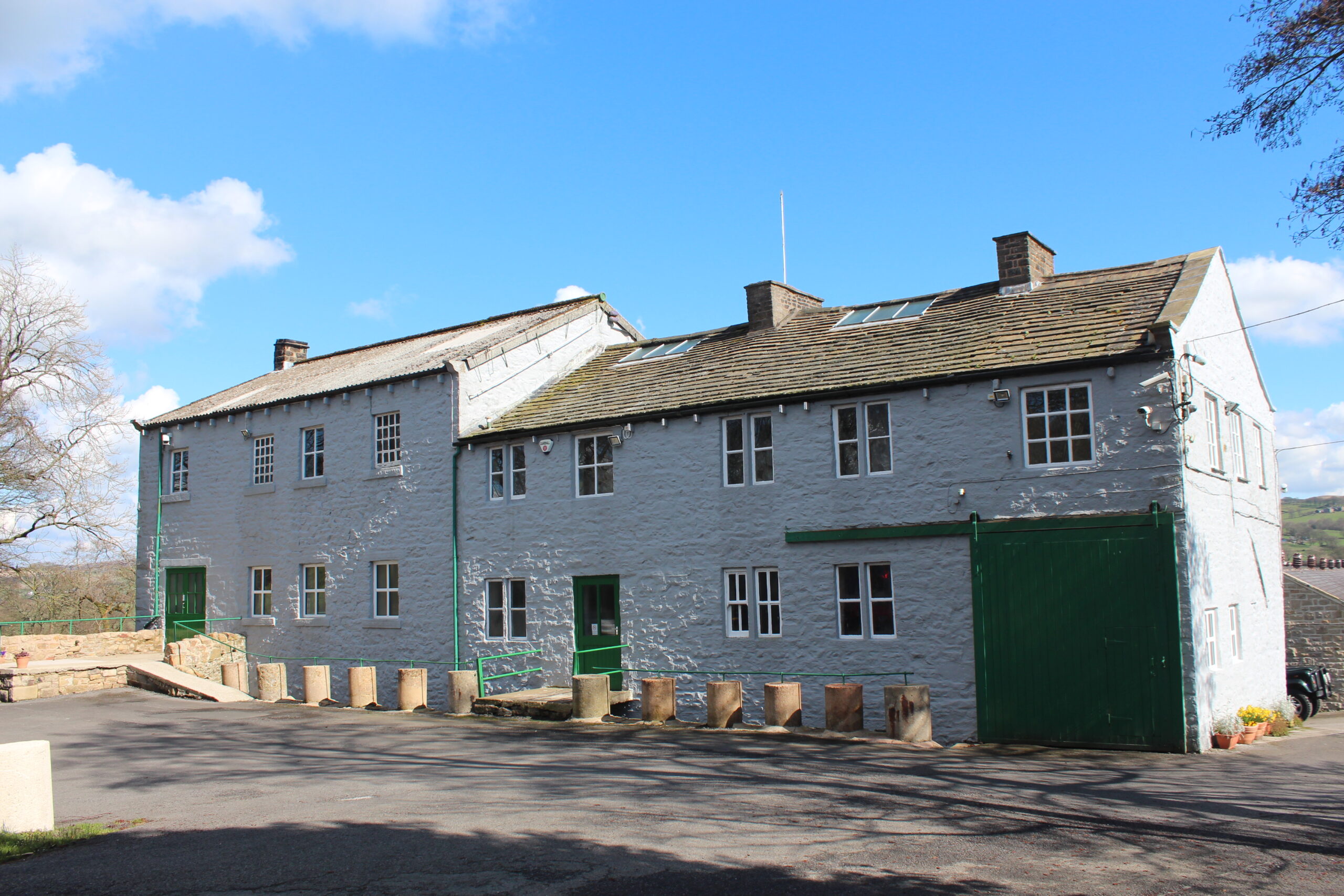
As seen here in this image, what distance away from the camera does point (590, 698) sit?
53.3ft

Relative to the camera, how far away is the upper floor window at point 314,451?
23516mm

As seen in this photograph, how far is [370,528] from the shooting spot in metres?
22.1

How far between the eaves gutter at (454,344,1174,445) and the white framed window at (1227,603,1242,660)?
4857 mm

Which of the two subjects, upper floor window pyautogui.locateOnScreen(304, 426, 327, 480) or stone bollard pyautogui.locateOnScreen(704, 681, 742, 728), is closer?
stone bollard pyautogui.locateOnScreen(704, 681, 742, 728)

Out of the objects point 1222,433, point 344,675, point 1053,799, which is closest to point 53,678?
point 344,675

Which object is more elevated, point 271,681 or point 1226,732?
point 271,681

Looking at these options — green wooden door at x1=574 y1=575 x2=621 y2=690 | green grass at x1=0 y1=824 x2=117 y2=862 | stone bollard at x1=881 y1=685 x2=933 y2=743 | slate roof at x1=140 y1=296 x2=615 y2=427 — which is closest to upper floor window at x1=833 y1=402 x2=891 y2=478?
stone bollard at x1=881 y1=685 x2=933 y2=743

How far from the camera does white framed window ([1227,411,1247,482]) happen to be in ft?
56.5

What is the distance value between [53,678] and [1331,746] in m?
23.2

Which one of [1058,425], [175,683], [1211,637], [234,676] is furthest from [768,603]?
[234,676]

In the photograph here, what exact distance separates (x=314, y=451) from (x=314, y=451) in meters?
0.02

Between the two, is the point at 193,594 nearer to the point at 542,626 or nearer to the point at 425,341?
the point at 425,341

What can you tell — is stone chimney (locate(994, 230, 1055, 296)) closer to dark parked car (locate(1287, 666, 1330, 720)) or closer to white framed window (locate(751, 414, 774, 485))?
white framed window (locate(751, 414, 774, 485))

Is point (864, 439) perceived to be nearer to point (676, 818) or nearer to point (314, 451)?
point (676, 818)
